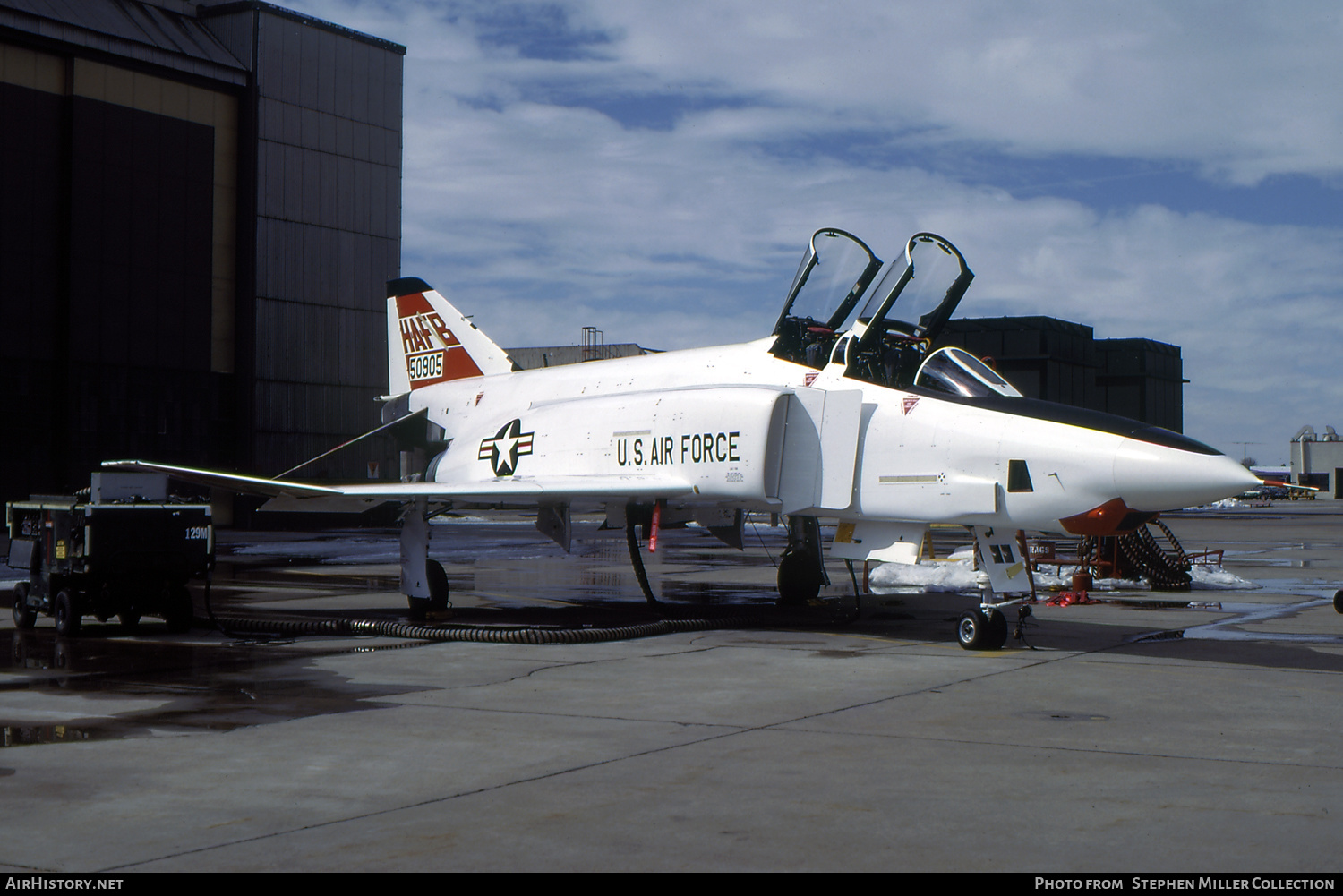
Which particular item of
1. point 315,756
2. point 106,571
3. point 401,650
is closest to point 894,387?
point 401,650

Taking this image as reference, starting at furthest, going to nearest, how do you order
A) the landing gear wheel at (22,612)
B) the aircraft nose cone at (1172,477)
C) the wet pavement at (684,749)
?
the landing gear wheel at (22,612) < the aircraft nose cone at (1172,477) < the wet pavement at (684,749)

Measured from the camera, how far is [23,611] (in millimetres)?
11602

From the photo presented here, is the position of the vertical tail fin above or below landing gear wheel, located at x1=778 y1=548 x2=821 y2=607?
above

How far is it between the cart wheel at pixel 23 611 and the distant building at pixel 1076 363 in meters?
48.3

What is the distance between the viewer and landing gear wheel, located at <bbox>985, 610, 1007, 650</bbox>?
9.97 meters

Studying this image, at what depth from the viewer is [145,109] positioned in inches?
1294

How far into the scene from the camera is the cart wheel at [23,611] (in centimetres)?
1157

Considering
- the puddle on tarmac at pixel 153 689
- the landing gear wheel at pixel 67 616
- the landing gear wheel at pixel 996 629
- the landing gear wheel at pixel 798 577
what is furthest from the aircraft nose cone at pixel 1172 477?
the landing gear wheel at pixel 67 616

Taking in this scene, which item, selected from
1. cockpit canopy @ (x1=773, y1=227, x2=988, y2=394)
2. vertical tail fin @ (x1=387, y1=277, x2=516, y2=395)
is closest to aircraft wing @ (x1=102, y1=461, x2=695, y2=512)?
cockpit canopy @ (x1=773, y1=227, x2=988, y2=394)

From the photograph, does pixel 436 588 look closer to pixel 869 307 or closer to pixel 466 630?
pixel 466 630

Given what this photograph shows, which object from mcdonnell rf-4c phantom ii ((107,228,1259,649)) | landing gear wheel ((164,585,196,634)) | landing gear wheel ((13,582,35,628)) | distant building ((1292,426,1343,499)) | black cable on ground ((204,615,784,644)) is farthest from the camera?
distant building ((1292,426,1343,499))

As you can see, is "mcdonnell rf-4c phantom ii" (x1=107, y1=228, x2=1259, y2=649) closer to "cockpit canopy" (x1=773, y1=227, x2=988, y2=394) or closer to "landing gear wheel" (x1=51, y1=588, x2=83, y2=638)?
"cockpit canopy" (x1=773, y1=227, x2=988, y2=394)

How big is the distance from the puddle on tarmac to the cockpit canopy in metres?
5.47

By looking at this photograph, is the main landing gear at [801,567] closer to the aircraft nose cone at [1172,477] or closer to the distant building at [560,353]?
the aircraft nose cone at [1172,477]
